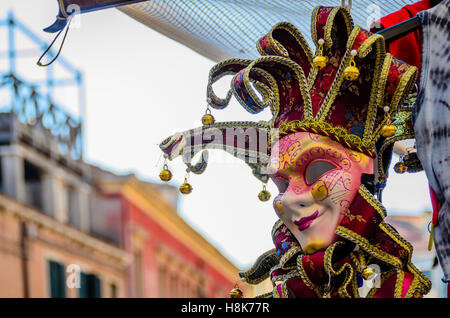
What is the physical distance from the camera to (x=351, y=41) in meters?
2.41

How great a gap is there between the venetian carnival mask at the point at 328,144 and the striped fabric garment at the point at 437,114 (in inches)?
3.9

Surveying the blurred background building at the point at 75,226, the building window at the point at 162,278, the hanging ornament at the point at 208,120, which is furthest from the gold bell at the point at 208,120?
the building window at the point at 162,278

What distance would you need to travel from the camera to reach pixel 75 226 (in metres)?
15.7

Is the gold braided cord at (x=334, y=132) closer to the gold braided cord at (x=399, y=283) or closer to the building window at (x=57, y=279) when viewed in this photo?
the gold braided cord at (x=399, y=283)

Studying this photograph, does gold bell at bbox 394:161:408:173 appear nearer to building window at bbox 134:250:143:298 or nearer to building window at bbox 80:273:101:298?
building window at bbox 80:273:101:298

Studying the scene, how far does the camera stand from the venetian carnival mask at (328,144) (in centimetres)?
237

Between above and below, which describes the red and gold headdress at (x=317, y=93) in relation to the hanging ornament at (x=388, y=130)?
above

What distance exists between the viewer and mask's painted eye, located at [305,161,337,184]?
241 centimetres

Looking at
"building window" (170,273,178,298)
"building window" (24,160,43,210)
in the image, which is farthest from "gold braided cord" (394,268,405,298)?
"building window" (170,273,178,298)

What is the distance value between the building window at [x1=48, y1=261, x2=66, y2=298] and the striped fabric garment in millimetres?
11469

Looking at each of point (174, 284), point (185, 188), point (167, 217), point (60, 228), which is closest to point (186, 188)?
point (185, 188)

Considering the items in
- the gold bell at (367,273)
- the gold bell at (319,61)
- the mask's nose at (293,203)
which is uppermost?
the gold bell at (319,61)

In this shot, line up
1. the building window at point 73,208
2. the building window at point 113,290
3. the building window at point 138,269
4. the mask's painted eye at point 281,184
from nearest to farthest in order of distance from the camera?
the mask's painted eye at point 281,184 → the building window at point 73,208 → the building window at point 113,290 → the building window at point 138,269

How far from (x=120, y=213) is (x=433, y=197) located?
15.5 metres
